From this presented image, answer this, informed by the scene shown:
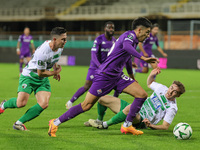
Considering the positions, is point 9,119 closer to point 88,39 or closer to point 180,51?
point 180,51

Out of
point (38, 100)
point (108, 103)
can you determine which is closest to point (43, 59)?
point (38, 100)

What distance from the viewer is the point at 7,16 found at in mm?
39750

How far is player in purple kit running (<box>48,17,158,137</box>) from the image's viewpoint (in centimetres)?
554

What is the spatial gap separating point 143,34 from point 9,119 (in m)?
3.07

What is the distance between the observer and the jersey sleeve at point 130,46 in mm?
5300

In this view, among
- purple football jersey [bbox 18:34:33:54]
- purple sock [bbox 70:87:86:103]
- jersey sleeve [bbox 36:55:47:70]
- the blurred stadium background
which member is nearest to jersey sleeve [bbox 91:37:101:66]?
purple sock [bbox 70:87:86:103]

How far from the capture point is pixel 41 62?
5754 millimetres

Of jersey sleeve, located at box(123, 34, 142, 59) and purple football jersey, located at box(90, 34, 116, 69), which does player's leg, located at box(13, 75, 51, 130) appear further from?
purple football jersey, located at box(90, 34, 116, 69)

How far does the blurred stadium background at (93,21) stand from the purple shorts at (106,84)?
17.0 metres

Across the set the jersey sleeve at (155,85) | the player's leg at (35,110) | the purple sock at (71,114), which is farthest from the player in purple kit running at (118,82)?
the jersey sleeve at (155,85)

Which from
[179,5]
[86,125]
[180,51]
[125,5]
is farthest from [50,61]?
[125,5]

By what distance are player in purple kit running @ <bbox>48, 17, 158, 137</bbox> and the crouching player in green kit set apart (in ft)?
1.62

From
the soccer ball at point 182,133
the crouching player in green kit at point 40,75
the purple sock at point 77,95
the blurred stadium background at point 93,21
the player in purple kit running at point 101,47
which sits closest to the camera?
the soccer ball at point 182,133

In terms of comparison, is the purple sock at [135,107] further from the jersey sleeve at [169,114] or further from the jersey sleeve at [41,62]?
the jersey sleeve at [41,62]
